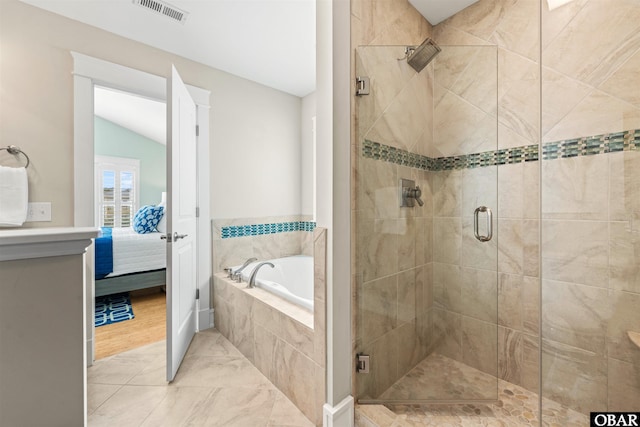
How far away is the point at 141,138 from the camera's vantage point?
6.15 meters

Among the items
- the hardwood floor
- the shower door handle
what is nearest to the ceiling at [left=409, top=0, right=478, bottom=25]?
the shower door handle

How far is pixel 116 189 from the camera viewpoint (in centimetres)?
578

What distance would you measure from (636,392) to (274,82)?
318cm

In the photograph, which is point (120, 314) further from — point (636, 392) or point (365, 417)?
point (636, 392)

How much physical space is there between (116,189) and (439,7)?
255 inches

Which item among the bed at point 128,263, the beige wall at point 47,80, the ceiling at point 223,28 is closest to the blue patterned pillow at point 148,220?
the bed at point 128,263

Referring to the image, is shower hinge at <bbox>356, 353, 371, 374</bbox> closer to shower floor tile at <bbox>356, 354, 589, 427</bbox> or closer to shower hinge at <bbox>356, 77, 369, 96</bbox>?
shower floor tile at <bbox>356, 354, 589, 427</bbox>

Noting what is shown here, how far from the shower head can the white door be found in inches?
56.9

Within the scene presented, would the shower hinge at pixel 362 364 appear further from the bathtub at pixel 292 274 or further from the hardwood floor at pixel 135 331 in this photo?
the hardwood floor at pixel 135 331

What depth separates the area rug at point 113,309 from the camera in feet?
8.82

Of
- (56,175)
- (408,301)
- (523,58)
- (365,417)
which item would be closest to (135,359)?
(56,175)

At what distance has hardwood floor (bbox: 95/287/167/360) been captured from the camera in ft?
7.16

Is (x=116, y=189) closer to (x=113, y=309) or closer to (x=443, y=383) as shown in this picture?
(x=113, y=309)

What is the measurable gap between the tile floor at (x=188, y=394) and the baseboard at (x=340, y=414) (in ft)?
0.75
